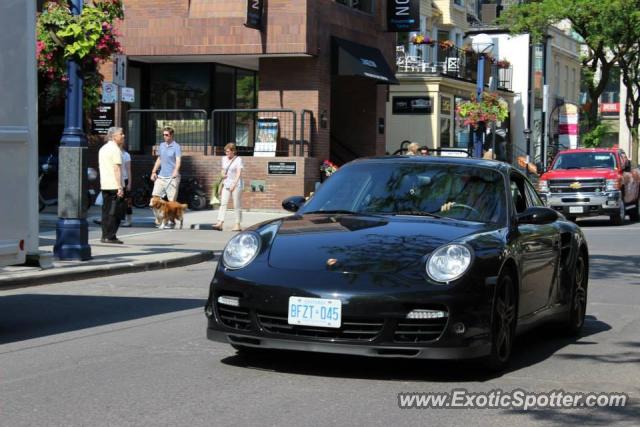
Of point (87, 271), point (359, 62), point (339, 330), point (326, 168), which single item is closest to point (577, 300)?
point (339, 330)

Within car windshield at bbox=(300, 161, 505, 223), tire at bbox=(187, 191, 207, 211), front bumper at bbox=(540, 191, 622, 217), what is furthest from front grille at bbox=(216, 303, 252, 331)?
front bumper at bbox=(540, 191, 622, 217)

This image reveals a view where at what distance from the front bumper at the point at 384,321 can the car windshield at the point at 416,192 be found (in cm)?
117

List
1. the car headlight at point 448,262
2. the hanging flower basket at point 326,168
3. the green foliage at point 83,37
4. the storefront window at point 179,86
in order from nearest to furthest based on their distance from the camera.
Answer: the car headlight at point 448,262
the green foliage at point 83,37
the hanging flower basket at point 326,168
the storefront window at point 179,86

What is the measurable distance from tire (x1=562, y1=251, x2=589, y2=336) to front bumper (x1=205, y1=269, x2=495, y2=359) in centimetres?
245

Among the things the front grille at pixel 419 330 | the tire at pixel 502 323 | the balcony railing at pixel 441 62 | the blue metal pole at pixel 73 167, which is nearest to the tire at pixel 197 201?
the blue metal pole at pixel 73 167

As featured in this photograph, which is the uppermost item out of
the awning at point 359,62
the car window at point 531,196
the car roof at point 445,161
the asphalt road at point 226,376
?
the awning at point 359,62

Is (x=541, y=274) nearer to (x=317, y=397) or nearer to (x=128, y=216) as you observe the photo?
(x=317, y=397)

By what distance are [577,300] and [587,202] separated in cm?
1888

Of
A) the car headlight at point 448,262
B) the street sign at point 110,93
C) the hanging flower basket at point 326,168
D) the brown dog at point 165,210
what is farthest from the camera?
the hanging flower basket at point 326,168

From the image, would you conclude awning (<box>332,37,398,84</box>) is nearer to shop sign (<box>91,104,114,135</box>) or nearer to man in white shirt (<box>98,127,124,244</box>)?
shop sign (<box>91,104,114,135</box>)

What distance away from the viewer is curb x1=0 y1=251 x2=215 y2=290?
12055 millimetres

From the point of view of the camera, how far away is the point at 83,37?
45.9ft

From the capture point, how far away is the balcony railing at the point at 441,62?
42.7m

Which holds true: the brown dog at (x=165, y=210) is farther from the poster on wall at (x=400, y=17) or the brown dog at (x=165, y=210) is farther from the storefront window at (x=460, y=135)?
the storefront window at (x=460, y=135)
